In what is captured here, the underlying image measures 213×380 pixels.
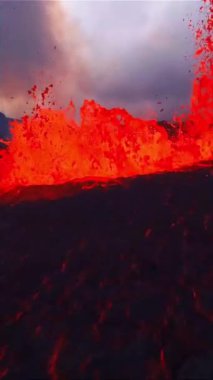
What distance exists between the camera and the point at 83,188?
35.0 feet

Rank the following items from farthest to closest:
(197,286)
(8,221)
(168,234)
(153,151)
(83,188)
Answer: (153,151), (83,188), (8,221), (168,234), (197,286)

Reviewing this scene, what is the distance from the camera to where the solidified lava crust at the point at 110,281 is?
6.16m

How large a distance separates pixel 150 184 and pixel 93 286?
367cm

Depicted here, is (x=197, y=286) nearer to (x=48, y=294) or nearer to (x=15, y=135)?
(x=48, y=294)

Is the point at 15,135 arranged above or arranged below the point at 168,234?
above

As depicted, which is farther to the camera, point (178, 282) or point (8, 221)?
point (8, 221)

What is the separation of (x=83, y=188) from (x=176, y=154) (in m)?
3.08

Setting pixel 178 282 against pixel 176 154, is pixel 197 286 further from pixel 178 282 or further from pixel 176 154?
pixel 176 154

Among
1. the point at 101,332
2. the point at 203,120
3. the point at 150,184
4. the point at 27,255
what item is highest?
the point at 203,120

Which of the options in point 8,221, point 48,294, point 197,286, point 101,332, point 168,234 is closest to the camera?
point 101,332

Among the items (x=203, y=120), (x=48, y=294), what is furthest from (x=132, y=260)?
(x=203, y=120)

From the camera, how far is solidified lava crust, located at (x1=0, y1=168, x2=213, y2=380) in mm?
6156

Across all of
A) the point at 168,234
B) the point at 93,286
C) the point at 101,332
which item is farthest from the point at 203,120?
the point at 101,332

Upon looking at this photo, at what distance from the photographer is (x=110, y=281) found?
298 inches
